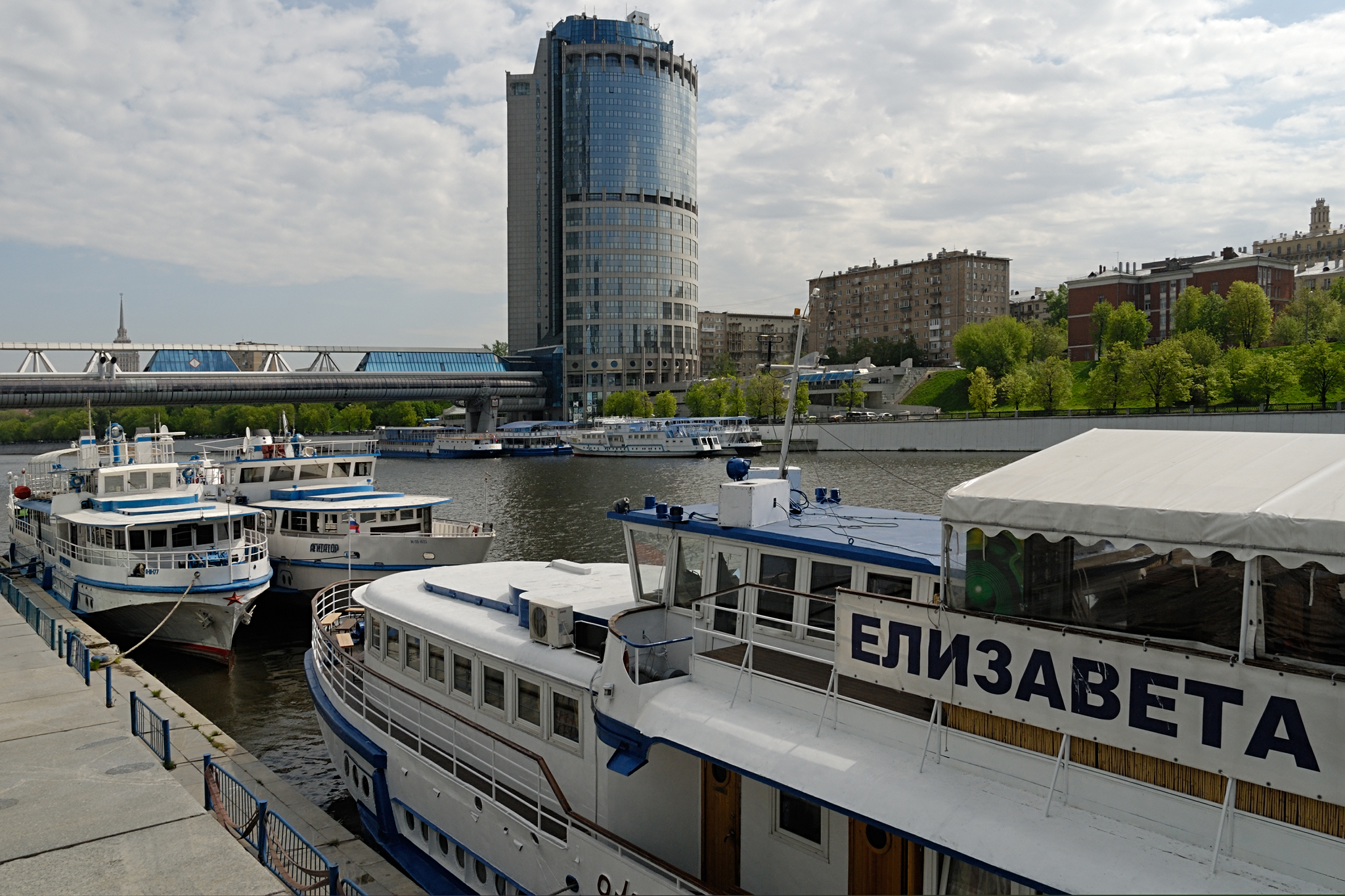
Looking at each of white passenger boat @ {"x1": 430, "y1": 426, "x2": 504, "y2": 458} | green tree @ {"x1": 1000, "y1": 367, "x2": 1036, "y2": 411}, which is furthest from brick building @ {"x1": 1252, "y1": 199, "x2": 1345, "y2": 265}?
white passenger boat @ {"x1": 430, "y1": 426, "x2": 504, "y2": 458}

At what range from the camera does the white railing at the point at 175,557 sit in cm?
2642

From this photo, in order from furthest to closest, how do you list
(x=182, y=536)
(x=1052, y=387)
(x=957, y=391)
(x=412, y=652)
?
(x=957, y=391)
(x=1052, y=387)
(x=182, y=536)
(x=412, y=652)

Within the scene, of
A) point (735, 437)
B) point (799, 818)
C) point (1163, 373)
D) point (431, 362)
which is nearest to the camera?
point (799, 818)

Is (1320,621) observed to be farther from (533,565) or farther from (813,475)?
(813,475)

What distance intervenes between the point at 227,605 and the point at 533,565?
14965mm

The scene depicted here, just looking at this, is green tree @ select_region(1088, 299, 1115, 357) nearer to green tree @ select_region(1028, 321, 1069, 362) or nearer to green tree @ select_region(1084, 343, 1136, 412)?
green tree @ select_region(1028, 321, 1069, 362)

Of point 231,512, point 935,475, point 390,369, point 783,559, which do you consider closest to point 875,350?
point 390,369

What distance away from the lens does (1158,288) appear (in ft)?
465

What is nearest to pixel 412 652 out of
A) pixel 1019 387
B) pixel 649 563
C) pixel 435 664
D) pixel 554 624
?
pixel 435 664

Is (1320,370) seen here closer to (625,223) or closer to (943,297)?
(943,297)

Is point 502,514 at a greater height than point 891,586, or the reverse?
point 891,586

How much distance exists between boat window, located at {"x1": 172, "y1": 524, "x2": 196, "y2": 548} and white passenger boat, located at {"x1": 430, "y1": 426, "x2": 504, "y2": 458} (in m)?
95.4

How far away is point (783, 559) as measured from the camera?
33.8ft

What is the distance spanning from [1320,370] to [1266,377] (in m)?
4.74
